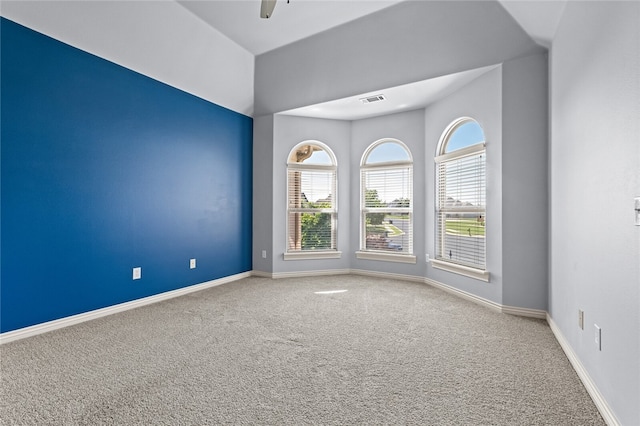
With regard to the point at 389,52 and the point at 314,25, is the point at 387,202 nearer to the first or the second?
the point at 389,52

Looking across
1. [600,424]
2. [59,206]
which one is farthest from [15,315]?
[600,424]

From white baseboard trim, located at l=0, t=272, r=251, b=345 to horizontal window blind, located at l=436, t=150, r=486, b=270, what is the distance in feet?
10.8

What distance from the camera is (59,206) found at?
2.73m

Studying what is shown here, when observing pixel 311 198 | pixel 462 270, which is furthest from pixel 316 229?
pixel 462 270

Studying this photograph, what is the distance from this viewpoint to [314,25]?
3887 millimetres

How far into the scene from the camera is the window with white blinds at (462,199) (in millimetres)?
3636

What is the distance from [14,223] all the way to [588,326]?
4177 mm

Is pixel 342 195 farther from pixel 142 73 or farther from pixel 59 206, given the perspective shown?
pixel 59 206

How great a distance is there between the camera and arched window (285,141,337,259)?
16.6ft

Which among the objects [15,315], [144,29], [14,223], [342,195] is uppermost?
[144,29]

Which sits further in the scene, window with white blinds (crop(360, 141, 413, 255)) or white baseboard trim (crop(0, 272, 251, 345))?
window with white blinds (crop(360, 141, 413, 255))

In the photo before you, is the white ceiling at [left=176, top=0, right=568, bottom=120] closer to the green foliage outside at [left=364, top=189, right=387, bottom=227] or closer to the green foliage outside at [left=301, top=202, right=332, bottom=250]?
the green foliage outside at [left=364, top=189, right=387, bottom=227]

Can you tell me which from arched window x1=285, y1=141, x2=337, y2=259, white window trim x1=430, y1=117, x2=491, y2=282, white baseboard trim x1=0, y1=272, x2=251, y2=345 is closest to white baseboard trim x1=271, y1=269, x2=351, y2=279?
arched window x1=285, y1=141, x2=337, y2=259

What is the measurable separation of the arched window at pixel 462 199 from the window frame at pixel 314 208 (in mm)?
1641
